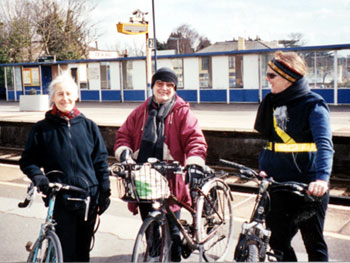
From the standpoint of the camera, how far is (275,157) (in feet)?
10.6

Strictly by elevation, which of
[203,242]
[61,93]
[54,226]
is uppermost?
[61,93]

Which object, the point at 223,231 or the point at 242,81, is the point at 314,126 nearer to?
the point at 223,231

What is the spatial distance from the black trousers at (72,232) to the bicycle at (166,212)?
1.30ft

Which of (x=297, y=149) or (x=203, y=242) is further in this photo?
(x=203, y=242)

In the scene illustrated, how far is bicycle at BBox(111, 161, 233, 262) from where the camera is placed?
10.4 ft

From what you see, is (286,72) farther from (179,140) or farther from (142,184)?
(142,184)

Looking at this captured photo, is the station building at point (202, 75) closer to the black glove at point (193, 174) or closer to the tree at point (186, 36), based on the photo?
the black glove at point (193, 174)

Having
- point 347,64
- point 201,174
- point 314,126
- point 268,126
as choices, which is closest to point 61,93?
point 201,174

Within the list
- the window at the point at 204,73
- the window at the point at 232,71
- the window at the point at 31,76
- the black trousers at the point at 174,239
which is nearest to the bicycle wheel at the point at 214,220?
the black trousers at the point at 174,239

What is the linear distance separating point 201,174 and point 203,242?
61 centimetres

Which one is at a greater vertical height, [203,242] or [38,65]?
[38,65]

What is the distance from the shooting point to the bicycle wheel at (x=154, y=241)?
3.19 metres

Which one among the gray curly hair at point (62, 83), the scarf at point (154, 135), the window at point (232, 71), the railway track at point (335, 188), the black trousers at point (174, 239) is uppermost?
the window at point (232, 71)

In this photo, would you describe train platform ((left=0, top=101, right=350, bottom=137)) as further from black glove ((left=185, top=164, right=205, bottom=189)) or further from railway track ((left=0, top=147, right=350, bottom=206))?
black glove ((left=185, top=164, right=205, bottom=189))
